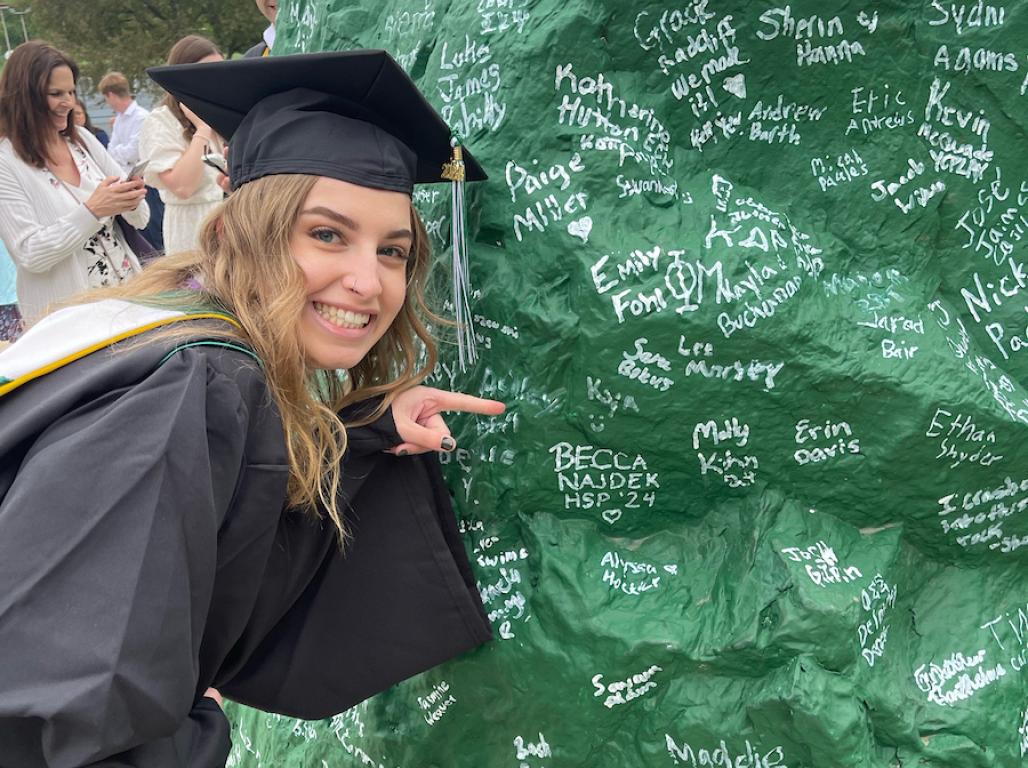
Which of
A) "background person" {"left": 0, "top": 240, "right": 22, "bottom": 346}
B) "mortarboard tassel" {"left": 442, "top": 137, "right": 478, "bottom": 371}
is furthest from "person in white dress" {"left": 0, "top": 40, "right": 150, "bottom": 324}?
"mortarboard tassel" {"left": 442, "top": 137, "right": 478, "bottom": 371}

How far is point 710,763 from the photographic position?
6.58 feet

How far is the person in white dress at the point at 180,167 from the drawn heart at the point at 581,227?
290 cm

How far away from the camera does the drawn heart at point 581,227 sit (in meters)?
1.99

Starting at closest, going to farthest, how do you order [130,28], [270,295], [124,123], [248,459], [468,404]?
[248,459]
[270,295]
[468,404]
[124,123]
[130,28]

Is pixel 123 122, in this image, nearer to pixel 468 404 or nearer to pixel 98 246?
pixel 98 246

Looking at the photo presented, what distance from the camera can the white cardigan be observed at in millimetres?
3811

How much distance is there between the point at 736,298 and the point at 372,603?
0.92 metres

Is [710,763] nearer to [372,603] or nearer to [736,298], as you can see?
[372,603]

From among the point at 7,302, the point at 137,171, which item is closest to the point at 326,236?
the point at 137,171

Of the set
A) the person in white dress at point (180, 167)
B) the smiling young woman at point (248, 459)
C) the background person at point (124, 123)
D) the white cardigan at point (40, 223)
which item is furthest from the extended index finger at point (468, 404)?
the background person at point (124, 123)

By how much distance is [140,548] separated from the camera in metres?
1.45

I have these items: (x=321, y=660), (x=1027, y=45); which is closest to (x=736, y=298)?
(x=1027, y=45)

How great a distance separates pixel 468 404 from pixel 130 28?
57.7 feet

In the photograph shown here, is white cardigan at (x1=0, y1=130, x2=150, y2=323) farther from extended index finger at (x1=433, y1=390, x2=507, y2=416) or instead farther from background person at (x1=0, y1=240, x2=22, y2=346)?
extended index finger at (x1=433, y1=390, x2=507, y2=416)
